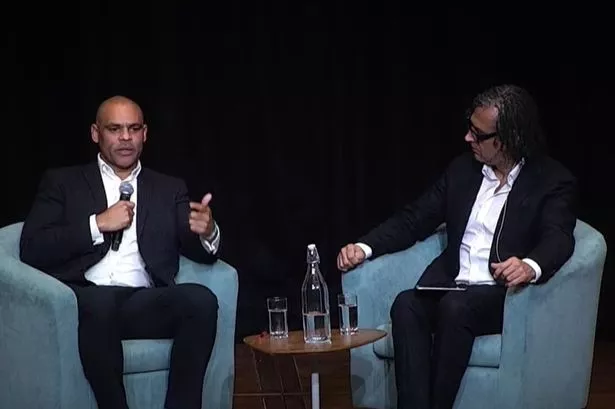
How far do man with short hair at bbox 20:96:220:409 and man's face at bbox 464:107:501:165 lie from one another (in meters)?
0.90

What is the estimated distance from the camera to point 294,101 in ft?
17.9

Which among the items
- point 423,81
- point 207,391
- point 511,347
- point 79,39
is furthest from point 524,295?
point 79,39

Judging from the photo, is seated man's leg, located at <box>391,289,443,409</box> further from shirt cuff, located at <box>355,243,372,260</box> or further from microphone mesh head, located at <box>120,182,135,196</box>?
microphone mesh head, located at <box>120,182,135,196</box>

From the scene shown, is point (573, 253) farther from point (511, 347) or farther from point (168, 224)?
point (168, 224)

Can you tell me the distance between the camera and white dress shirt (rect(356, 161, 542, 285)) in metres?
4.20

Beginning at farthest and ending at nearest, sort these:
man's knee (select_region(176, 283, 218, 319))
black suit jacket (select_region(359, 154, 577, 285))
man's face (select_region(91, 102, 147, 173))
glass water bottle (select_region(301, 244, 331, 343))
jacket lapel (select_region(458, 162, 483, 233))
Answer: jacket lapel (select_region(458, 162, 483, 233))
man's face (select_region(91, 102, 147, 173))
black suit jacket (select_region(359, 154, 577, 285))
man's knee (select_region(176, 283, 218, 319))
glass water bottle (select_region(301, 244, 331, 343))

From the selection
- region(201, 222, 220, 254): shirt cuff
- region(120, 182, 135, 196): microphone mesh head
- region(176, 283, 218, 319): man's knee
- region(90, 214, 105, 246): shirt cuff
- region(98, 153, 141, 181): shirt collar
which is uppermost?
region(98, 153, 141, 181): shirt collar

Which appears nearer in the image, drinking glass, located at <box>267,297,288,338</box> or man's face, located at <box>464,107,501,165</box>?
drinking glass, located at <box>267,297,288,338</box>

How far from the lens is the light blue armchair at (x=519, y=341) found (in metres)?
3.94

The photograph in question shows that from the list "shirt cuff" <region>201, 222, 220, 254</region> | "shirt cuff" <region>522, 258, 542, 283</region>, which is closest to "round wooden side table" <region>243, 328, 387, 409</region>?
"shirt cuff" <region>201, 222, 220, 254</region>

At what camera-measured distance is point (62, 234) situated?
13.2 feet

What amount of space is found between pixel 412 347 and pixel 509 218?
1.81 ft

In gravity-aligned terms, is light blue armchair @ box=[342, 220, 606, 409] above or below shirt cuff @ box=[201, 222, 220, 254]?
below

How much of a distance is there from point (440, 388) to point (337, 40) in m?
2.00
